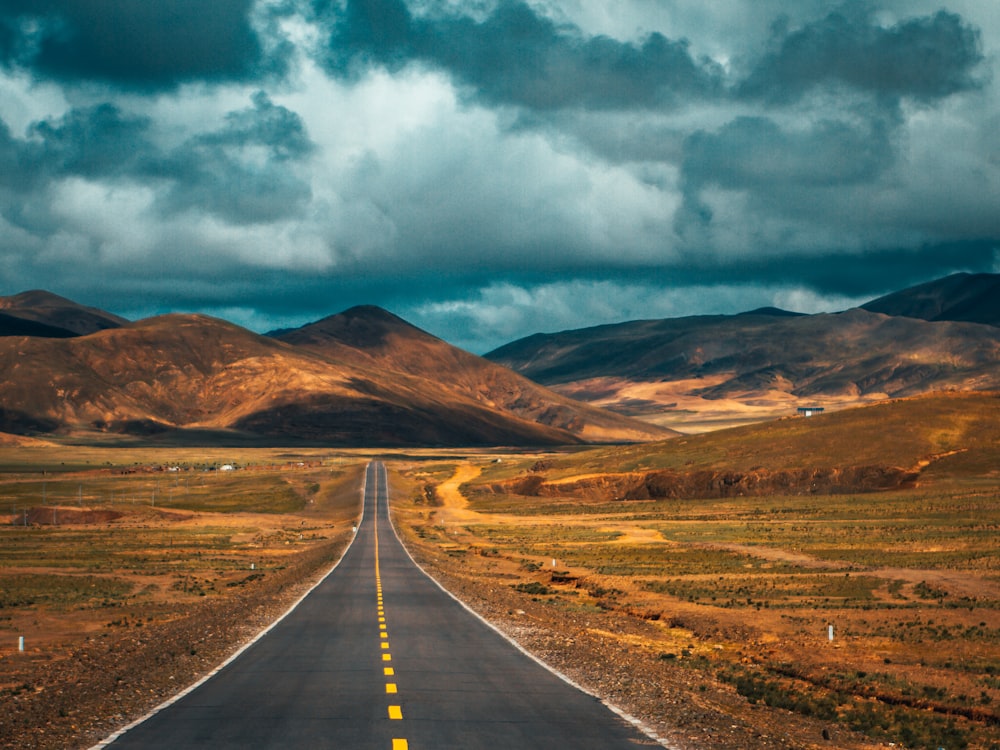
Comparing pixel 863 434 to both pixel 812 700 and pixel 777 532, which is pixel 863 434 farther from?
pixel 812 700

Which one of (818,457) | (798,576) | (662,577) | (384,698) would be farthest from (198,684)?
(818,457)

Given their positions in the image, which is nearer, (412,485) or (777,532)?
(777,532)

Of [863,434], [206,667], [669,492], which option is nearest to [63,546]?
[206,667]

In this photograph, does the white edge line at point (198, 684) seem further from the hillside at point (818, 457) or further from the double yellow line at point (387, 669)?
the hillside at point (818, 457)

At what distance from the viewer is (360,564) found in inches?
2375

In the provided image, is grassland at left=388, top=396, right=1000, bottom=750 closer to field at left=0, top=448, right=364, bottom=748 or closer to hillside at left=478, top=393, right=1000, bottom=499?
hillside at left=478, top=393, right=1000, bottom=499

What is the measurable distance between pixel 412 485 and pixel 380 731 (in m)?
145

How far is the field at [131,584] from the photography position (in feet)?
71.6

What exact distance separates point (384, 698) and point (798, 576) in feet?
131

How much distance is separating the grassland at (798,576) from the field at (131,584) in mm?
9269

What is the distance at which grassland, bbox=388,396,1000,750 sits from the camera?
24.6 m

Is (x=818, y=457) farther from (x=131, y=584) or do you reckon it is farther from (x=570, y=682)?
(x=570, y=682)

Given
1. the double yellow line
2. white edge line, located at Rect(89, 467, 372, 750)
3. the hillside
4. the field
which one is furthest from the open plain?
the double yellow line

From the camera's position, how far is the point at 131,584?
52.5 m
